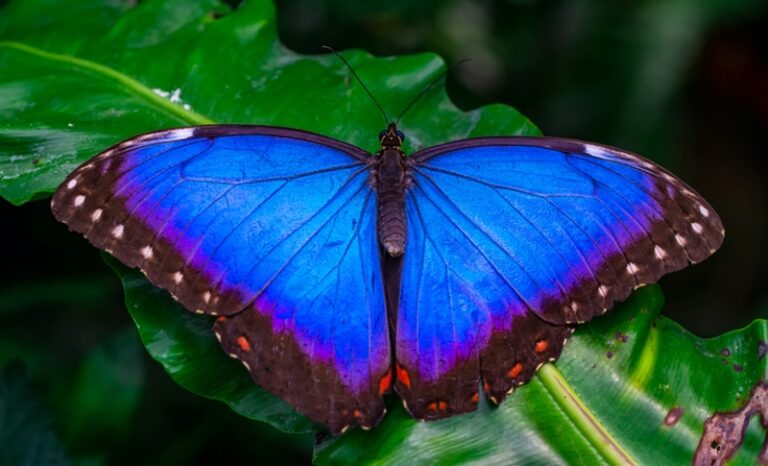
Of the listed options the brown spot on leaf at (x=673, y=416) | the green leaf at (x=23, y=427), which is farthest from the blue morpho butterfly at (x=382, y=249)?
the green leaf at (x=23, y=427)

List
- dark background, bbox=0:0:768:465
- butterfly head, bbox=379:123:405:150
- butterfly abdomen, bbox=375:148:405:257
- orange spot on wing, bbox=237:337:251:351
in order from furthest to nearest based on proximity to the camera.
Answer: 1. dark background, bbox=0:0:768:465
2. butterfly head, bbox=379:123:405:150
3. butterfly abdomen, bbox=375:148:405:257
4. orange spot on wing, bbox=237:337:251:351

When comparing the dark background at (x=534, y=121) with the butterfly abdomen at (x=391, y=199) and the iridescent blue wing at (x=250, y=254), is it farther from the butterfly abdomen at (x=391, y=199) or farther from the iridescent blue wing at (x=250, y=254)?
the butterfly abdomen at (x=391, y=199)

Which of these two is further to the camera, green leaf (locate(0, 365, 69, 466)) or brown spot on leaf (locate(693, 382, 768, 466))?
green leaf (locate(0, 365, 69, 466))

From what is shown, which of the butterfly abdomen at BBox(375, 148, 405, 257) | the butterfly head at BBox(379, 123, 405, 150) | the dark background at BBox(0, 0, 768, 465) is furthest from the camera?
the dark background at BBox(0, 0, 768, 465)

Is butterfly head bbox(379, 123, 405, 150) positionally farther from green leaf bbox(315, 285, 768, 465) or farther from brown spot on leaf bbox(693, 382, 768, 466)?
brown spot on leaf bbox(693, 382, 768, 466)

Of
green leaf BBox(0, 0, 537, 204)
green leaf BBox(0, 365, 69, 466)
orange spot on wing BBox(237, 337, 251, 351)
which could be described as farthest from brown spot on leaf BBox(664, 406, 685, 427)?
green leaf BBox(0, 365, 69, 466)

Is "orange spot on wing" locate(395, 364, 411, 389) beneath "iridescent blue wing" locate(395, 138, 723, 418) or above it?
beneath

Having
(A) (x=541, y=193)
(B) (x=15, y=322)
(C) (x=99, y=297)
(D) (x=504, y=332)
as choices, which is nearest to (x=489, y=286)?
(D) (x=504, y=332)

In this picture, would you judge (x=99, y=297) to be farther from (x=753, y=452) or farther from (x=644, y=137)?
(x=644, y=137)
